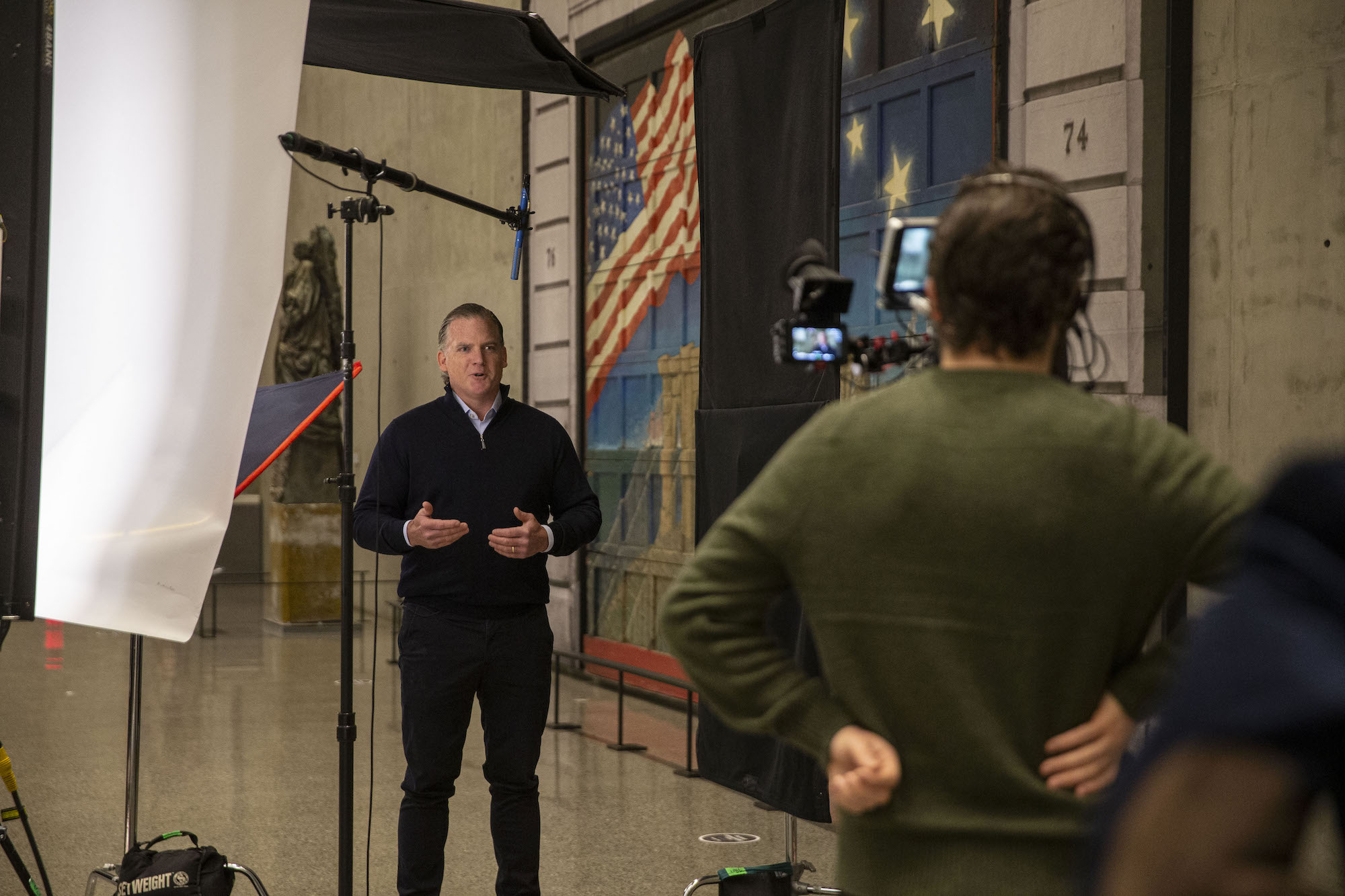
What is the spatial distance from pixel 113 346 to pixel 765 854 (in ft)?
10.8

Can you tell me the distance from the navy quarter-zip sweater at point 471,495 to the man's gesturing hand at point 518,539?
0.09 m

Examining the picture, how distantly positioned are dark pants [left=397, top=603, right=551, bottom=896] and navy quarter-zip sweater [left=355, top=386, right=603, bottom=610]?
0.33 ft

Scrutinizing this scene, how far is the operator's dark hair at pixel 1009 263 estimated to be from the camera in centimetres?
145

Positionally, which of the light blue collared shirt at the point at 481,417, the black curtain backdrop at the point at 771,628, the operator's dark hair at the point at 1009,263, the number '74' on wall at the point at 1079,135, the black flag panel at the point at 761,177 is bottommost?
the black curtain backdrop at the point at 771,628

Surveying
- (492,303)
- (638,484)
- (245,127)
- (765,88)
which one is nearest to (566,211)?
(492,303)

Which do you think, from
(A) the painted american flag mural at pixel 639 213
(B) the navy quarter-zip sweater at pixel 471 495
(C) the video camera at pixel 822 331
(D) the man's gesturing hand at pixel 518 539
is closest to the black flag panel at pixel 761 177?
(B) the navy quarter-zip sweater at pixel 471 495

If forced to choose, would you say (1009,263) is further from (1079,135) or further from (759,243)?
(1079,135)

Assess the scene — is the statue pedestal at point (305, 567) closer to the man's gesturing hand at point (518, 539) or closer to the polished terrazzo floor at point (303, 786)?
the polished terrazzo floor at point (303, 786)

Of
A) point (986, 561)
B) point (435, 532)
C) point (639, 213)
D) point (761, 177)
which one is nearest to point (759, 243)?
point (761, 177)

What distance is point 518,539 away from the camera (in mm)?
3746

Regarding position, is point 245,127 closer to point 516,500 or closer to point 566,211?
point 516,500

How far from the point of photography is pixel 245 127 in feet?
8.32

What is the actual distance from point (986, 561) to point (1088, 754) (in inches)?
9.8

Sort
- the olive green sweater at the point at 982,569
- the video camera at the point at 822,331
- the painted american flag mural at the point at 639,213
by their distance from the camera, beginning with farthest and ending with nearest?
the painted american flag mural at the point at 639,213, the video camera at the point at 822,331, the olive green sweater at the point at 982,569
